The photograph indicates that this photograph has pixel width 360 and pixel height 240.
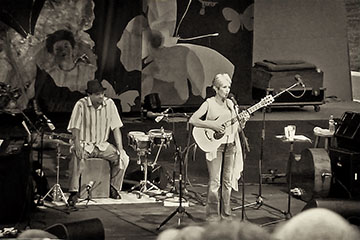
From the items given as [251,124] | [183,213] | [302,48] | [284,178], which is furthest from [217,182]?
[302,48]

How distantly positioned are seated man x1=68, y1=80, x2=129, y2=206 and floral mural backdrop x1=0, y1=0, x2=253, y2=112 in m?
3.96

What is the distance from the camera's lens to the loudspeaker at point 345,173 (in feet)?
41.8

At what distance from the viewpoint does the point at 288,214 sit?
39.9 ft

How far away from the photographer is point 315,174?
1298 cm

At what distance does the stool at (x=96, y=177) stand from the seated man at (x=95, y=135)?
9 centimetres

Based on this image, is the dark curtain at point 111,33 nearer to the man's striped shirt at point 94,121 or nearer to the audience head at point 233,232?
the man's striped shirt at point 94,121

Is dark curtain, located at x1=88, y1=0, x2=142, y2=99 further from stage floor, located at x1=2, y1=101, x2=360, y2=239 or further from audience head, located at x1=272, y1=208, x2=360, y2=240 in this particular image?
audience head, located at x1=272, y1=208, x2=360, y2=240

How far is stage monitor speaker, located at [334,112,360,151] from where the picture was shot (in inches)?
508

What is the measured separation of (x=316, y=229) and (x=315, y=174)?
903 centimetres

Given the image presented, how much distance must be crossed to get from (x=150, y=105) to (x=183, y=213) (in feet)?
20.1

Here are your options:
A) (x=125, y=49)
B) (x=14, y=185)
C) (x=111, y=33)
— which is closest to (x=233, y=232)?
(x=14, y=185)

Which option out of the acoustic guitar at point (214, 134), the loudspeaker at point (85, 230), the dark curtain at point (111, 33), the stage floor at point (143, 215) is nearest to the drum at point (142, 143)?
the stage floor at point (143, 215)

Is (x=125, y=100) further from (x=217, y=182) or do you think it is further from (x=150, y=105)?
(x=217, y=182)

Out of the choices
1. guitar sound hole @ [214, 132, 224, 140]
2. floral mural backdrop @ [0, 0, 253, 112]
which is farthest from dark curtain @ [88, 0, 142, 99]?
guitar sound hole @ [214, 132, 224, 140]
